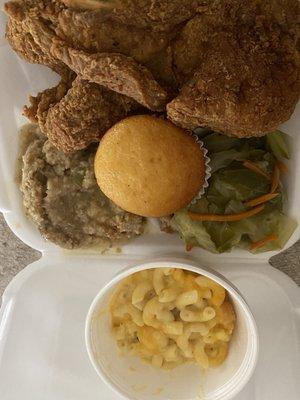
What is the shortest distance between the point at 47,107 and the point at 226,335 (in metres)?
0.50

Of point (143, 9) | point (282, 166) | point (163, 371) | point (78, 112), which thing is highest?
point (143, 9)

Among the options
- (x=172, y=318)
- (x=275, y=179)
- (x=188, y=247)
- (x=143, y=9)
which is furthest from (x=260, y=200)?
(x=143, y=9)

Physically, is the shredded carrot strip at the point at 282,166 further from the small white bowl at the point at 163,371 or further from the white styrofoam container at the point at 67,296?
the small white bowl at the point at 163,371

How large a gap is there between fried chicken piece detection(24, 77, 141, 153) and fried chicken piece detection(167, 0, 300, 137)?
111 mm

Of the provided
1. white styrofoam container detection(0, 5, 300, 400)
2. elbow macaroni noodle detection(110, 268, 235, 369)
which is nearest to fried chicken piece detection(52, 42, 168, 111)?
white styrofoam container detection(0, 5, 300, 400)

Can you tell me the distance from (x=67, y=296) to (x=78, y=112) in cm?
44

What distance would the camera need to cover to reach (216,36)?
839 millimetres

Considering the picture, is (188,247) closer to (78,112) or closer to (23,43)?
(78,112)

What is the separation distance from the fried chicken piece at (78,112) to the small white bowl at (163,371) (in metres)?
Result: 0.24

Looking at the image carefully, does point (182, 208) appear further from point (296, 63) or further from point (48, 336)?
point (48, 336)

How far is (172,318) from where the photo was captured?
40.2 inches

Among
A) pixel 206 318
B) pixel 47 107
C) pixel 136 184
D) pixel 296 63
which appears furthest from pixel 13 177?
pixel 296 63

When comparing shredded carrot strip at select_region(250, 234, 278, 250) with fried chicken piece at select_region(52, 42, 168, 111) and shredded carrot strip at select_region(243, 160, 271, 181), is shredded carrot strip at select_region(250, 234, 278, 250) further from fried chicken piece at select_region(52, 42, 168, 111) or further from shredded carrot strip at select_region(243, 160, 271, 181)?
fried chicken piece at select_region(52, 42, 168, 111)

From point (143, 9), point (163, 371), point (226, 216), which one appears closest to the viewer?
point (143, 9)
